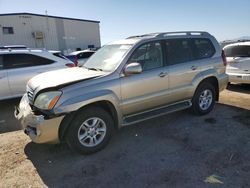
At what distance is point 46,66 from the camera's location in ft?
23.2

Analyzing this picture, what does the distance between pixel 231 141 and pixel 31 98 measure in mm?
3536

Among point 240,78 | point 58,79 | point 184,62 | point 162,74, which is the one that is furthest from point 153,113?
point 240,78

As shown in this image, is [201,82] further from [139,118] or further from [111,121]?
[111,121]

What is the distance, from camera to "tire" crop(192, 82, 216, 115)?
544 centimetres

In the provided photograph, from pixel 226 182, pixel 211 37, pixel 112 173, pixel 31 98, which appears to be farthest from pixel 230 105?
pixel 31 98

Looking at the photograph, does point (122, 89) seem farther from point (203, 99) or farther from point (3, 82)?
point (3, 82)

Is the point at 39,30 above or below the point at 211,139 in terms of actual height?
above

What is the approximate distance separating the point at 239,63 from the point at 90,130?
5.88 metres

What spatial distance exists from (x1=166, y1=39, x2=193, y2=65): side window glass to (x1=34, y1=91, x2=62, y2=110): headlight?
7.83 feet

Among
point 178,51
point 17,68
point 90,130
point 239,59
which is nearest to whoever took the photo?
point 90,130

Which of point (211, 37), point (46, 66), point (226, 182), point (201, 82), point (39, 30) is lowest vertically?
point (226, 182)

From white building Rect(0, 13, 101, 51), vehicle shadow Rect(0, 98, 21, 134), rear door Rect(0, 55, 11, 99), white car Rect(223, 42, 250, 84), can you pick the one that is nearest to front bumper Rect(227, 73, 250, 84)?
white car Rect(223, 42, 250, 84)

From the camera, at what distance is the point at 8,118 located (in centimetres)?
609

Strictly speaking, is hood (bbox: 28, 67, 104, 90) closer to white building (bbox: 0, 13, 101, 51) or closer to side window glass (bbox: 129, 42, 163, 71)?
side window glass (bbox: 129, 42, 163, 71)
